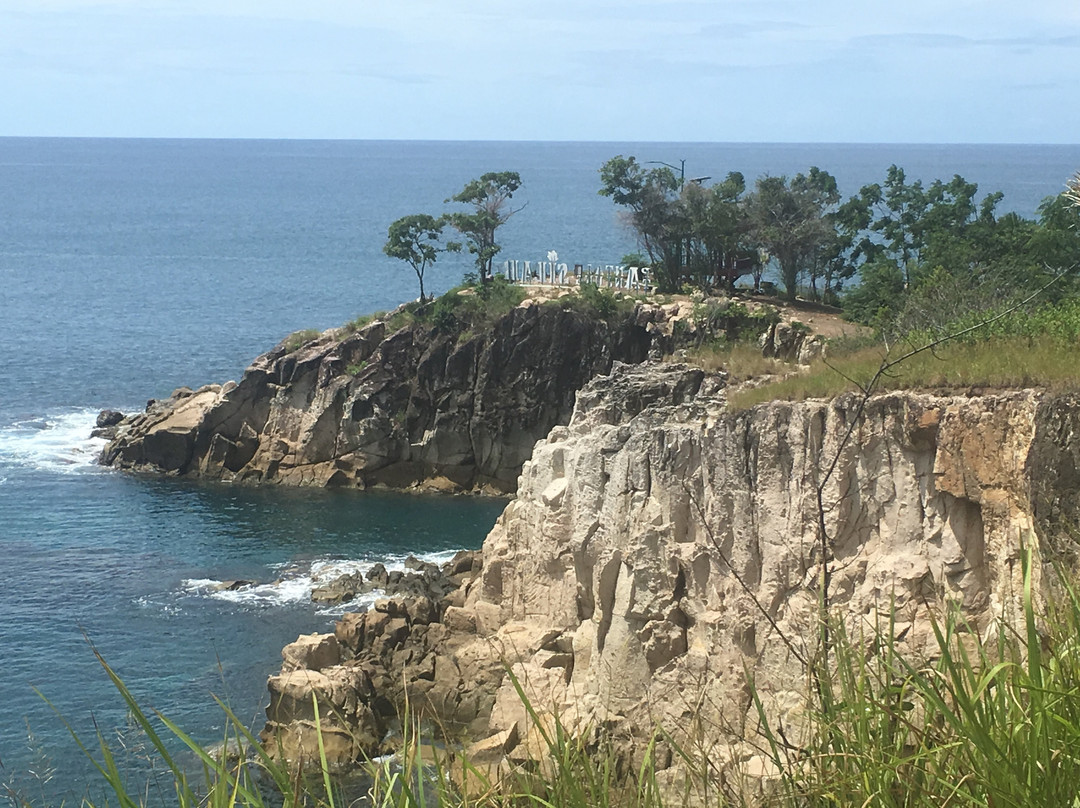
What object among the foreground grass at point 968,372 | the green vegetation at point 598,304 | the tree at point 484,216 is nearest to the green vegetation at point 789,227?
the green vegetation at point 598,304

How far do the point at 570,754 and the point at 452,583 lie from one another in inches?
1219

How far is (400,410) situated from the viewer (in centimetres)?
5350

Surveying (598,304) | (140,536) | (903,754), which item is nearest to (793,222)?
(598,304)

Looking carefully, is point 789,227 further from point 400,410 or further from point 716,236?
point 400,410

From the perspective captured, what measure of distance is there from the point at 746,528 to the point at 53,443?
44.8 metres

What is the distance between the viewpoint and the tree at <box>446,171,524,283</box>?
61.8 meters

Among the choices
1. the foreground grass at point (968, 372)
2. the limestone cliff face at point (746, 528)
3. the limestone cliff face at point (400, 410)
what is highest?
the foreground grass at point (968, 372)

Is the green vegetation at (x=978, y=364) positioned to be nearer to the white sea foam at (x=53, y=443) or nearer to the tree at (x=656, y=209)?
the tree at (x=656, y=209)

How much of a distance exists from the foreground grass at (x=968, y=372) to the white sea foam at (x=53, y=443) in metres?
40.0

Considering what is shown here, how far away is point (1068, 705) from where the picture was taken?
5.96 meters

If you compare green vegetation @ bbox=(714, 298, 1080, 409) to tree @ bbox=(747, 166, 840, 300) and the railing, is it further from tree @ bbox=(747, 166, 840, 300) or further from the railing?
the railing

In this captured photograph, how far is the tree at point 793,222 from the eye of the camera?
5416 centimetres

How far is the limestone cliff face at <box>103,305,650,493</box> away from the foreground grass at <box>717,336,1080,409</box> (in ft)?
94.4

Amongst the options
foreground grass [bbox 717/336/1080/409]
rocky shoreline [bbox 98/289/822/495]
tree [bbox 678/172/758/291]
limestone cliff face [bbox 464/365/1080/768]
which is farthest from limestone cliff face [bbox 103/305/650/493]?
foreground grass [bbox 717/336/1080/409]
